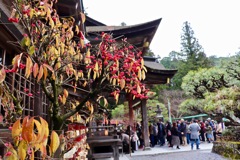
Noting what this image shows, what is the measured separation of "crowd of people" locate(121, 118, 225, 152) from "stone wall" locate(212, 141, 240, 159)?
4.73 ft

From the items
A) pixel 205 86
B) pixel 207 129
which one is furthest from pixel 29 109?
pixel 207 129

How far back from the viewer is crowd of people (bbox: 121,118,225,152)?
1076 cm

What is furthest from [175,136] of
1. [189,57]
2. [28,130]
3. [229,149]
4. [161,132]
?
[189,57]

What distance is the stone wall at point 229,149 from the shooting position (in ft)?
26.8

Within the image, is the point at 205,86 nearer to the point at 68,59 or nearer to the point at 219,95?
the point at 219,95

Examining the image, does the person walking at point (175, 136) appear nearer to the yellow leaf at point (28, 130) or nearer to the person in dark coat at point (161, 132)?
the person in dark coat at point (161, 132)

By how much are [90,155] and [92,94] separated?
476cm

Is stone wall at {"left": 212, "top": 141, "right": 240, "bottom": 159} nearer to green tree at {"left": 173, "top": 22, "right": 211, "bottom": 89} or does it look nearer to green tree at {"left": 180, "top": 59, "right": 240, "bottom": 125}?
green tree at {"left": 180, "top": 59, "right": 240, "bottom": 125}

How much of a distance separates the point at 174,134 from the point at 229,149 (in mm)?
3302

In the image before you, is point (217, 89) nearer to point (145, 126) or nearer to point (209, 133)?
point (209, 133)

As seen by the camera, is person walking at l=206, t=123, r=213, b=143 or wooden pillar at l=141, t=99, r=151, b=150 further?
person walking at l=206, t=123, r=213, b=143

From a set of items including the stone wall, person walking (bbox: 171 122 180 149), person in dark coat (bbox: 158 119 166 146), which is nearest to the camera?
the stone wall

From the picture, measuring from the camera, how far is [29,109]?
3824 millimetres

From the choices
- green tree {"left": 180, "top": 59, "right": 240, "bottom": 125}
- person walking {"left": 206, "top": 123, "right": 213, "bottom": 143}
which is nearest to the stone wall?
green tree {"left": 180, "top": 59, "right": 240, "bottom": 125}
